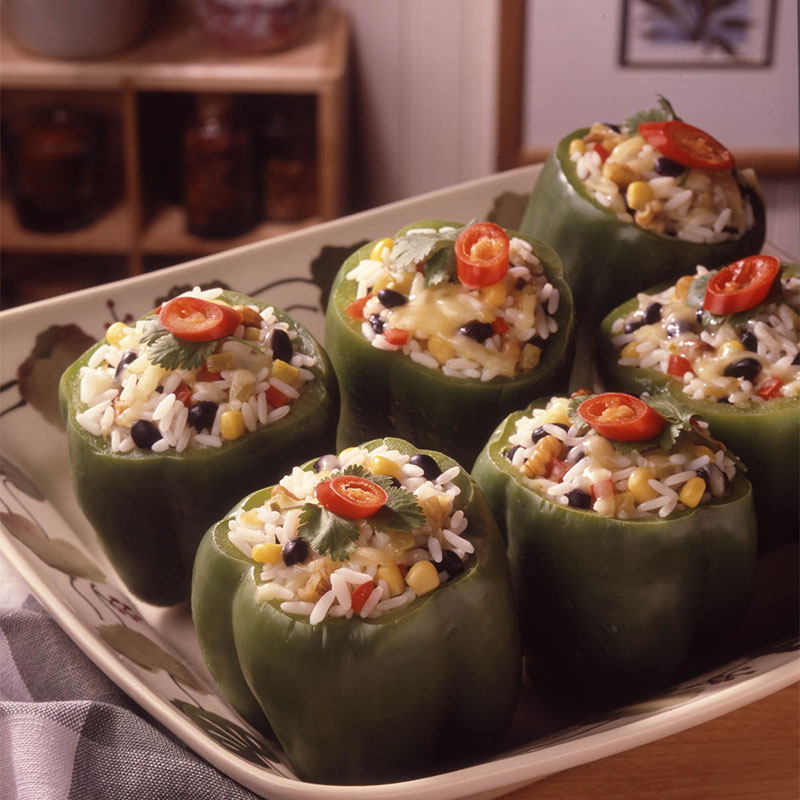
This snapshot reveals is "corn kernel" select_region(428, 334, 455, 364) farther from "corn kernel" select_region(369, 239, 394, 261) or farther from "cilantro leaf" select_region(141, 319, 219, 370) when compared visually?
"cilantro leaf" select_region(141, 319, 219, 370)

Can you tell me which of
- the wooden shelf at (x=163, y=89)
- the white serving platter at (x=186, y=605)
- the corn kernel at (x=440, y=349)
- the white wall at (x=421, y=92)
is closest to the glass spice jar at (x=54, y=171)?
the wooden shelf at (x=163, y=89)

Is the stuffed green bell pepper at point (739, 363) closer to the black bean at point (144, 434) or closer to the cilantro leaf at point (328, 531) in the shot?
the cilantro leaf at point (328, 531)

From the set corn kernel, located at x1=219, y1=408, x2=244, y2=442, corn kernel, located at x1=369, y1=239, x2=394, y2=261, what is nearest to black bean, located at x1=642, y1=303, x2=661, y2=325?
corn kernel, located at x1=369, y1=239, x2=394, y2=261

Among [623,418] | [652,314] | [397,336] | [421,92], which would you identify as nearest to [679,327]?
[652,314]

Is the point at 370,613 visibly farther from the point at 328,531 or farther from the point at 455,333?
the point at 455,333

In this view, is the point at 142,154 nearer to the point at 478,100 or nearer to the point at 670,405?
the point at 478,100

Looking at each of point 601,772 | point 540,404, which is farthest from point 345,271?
point 601,772

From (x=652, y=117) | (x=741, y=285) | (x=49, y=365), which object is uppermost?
(x=652, y=117)
